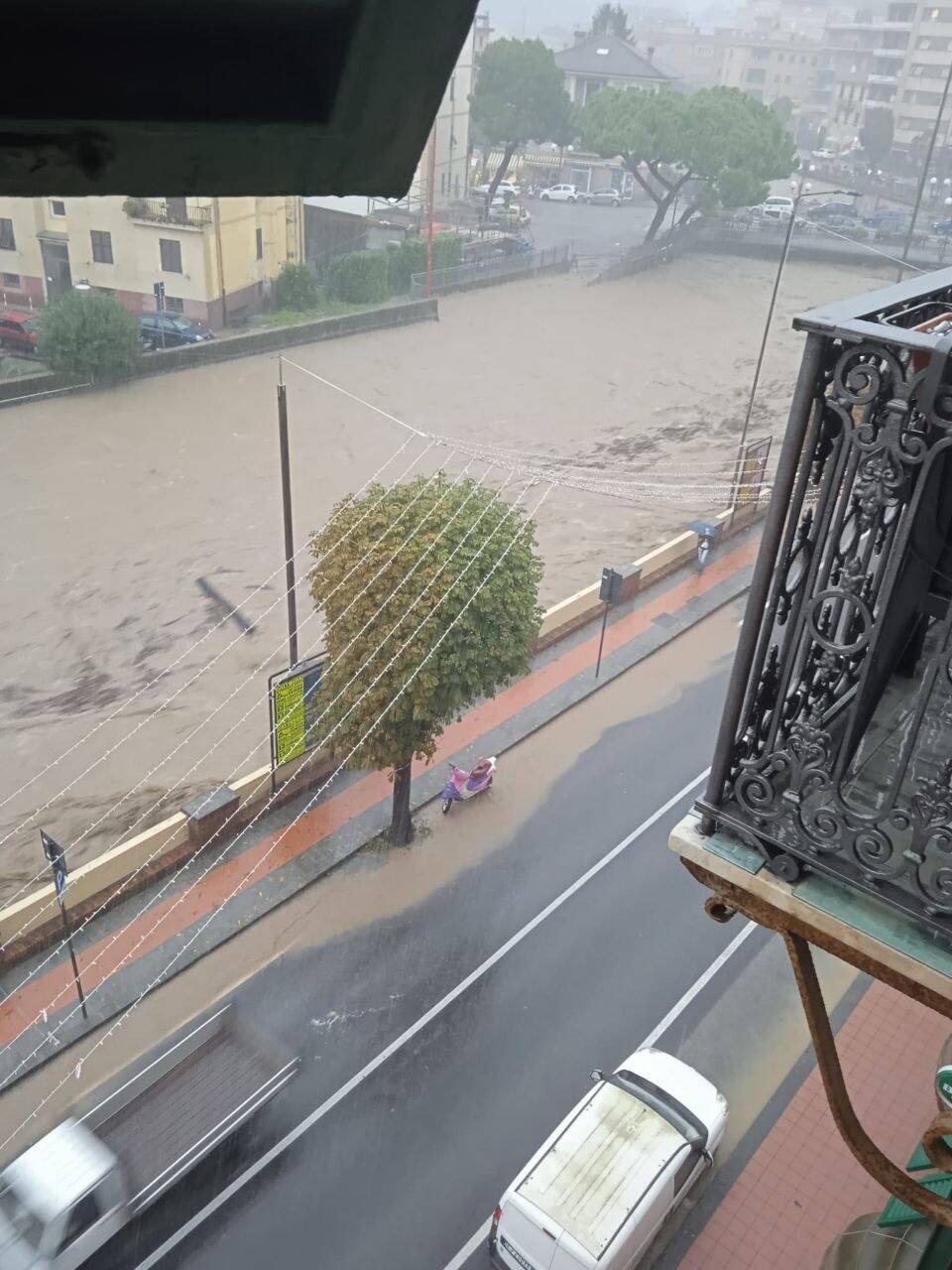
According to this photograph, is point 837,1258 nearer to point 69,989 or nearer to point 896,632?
point 896,632

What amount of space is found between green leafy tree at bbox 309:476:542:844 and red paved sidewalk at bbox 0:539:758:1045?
1570 millimetres

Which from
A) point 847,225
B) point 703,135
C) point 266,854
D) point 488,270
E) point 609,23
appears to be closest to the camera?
point 266,854

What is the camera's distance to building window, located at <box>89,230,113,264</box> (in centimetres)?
2789

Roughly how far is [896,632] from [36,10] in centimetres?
279

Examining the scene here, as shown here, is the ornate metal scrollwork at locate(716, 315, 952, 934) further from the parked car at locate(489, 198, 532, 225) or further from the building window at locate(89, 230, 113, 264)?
the parked car at locate(489, 198, 532, 225)

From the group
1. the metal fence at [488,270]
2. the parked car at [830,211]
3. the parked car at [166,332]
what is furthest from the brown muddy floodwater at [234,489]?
the parked car at [830,211]

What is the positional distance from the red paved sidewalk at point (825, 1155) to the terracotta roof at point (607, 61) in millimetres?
61579

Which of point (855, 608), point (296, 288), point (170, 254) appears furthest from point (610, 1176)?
point (296, 288)

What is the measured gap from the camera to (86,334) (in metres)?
25.7

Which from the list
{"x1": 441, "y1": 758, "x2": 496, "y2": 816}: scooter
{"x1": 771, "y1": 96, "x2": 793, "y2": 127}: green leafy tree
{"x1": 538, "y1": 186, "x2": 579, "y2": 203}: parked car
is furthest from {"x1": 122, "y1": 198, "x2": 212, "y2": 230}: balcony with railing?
{"x1": 771, "y1": 96, "x2": 793, "y2": 127}: green leafy tree

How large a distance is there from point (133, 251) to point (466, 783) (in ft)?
72.9

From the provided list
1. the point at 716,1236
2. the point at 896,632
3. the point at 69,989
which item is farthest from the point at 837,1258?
the point at 69,989

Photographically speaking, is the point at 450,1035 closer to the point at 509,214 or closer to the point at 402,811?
the point at 402,811

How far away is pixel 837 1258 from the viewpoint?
6238mm
